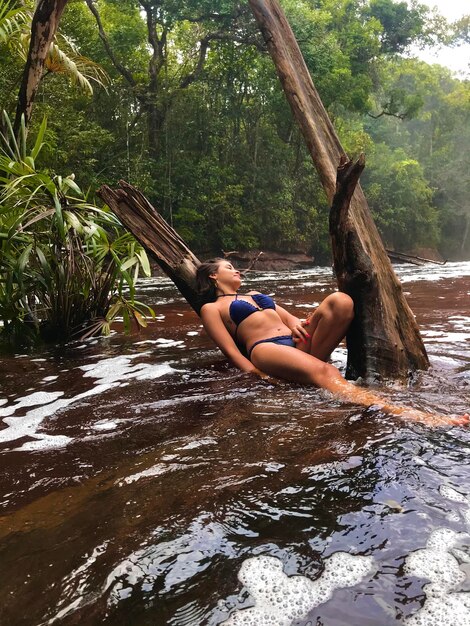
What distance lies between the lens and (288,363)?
2.84 metres

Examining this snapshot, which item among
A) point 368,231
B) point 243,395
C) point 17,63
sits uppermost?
point 17,63

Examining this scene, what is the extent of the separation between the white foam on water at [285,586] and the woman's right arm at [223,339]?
1888 mm

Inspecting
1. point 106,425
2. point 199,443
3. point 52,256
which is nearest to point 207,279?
point 52,256

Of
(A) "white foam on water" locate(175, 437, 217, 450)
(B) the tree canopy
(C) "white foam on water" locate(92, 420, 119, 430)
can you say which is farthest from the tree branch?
(A) "white foam on water" locate(175, 437, 217, 450)

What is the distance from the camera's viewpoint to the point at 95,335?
15.4 feet

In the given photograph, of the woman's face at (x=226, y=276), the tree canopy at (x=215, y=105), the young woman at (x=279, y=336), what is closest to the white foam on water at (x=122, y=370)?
the young woman at (x=279, y=336)

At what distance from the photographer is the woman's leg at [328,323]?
2.82 m

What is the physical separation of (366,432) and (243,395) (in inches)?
33.7

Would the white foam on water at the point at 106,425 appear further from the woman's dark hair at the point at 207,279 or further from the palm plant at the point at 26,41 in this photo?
the palm plant at the point at 26,41

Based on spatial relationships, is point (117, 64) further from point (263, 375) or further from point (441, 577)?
point (441, 577)

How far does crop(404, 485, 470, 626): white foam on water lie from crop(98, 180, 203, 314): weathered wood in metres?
2.97

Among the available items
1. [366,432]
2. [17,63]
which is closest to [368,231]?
[366,432]

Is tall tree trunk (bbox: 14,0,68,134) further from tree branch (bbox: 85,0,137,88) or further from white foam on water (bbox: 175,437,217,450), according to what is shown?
Result: tree branch (bbox: 85,0,137,88)

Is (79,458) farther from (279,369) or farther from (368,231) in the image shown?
(368,231)
